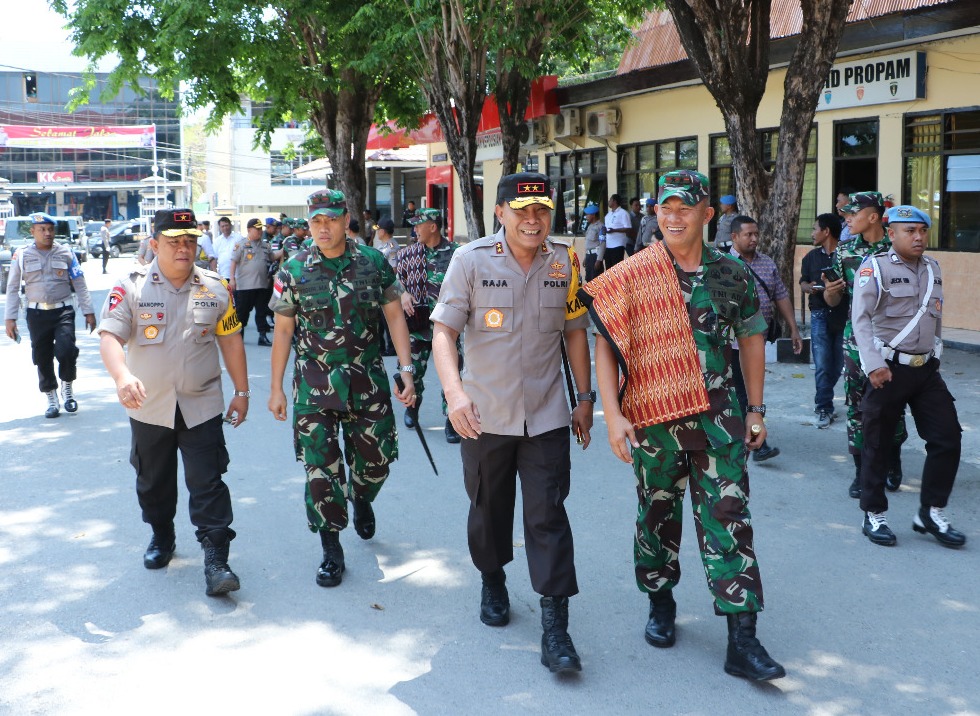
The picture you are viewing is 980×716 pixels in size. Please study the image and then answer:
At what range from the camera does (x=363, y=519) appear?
6.14 meters

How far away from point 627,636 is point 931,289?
8.75 ft

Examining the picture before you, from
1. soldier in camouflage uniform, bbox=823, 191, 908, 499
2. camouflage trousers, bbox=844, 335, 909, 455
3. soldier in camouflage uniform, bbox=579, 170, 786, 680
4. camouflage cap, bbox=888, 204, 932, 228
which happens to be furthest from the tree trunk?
soldier in camouflage uniform, bbox=579, 170, 786, 680

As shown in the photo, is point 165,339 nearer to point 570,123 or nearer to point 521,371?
point 521,371

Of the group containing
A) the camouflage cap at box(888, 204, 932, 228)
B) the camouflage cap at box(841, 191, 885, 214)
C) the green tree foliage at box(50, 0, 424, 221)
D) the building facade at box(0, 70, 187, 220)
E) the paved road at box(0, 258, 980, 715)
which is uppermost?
the building facade at box(0, 70, 187, 220)

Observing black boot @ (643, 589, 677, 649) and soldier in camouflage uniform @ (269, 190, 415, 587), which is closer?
black boot @ (643, 589, 677, 649)

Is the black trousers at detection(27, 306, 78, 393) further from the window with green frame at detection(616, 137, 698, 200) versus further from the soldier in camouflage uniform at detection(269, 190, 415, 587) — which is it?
the window with green frame at detection(616, 137, 698, 200)

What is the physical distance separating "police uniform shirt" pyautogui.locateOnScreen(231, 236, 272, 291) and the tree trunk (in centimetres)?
730

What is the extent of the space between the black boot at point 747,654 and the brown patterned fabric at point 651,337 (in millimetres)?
852

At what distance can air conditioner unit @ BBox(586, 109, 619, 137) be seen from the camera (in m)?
21.6

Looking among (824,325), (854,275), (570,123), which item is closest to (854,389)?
(854,275)

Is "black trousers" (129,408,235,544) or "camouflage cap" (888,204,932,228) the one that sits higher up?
"camouflage cap" (888,204,932,228)

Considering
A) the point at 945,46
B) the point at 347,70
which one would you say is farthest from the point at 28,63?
the point at 945,46

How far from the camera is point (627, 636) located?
4.73m

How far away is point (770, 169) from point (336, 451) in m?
13.7
